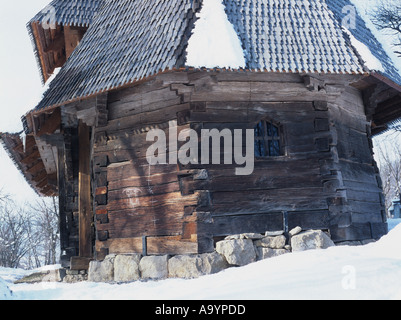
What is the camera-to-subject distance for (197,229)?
22.9 ft

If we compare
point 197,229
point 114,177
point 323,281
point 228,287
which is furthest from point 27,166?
point 323,281

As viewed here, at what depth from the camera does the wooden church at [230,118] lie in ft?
23.7

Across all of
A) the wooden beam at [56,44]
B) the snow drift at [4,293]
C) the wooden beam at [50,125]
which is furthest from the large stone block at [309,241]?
the wooden beam at [56,44]

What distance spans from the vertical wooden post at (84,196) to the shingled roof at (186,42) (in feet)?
4.53

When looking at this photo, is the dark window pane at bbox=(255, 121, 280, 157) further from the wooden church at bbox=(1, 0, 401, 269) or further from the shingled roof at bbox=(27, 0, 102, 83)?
the shingled roof at bbox=(27, 0, 102, 83)

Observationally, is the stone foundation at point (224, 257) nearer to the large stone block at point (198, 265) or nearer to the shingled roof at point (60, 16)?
the large stone block at point (198, 265)

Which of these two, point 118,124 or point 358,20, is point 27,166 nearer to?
point 118,124

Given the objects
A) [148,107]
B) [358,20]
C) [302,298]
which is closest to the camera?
[302,298]

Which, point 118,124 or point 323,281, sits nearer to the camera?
point 323,281

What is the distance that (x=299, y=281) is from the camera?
463 cm

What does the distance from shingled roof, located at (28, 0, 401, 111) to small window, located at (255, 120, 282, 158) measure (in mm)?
1018

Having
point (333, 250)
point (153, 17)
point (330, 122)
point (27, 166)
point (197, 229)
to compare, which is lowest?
point (333, 250)

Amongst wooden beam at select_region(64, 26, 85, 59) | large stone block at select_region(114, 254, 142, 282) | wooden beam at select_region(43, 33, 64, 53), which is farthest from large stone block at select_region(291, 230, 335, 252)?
wooden beam at select_region(43, 33, 64, 53)

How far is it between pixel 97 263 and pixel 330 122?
464cm
